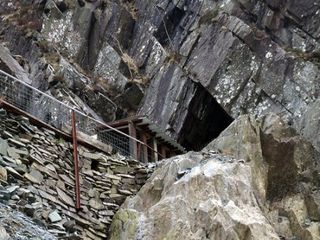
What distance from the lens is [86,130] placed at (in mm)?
18125

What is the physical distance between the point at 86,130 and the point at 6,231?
7888 mm

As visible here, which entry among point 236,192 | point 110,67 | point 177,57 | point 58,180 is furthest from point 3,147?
point 110,67

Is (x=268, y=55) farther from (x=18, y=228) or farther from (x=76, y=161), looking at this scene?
(x=18, y=228)

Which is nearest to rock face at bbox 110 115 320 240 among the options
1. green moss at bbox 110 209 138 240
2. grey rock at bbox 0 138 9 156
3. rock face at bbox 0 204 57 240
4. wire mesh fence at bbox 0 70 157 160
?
green moss at bbox 110 209 138 240

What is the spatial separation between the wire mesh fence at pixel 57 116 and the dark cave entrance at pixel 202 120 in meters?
7.84

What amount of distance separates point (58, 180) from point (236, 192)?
442 centimetres

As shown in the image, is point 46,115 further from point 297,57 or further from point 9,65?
point 297,57

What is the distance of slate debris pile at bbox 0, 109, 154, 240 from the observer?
12.7 meters

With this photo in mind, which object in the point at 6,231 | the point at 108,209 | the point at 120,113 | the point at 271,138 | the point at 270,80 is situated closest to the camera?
the point at 6,231

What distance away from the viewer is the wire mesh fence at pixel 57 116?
622 inches

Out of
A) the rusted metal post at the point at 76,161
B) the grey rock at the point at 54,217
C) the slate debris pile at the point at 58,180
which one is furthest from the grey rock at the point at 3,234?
the rusted metal post at the point at 76,161

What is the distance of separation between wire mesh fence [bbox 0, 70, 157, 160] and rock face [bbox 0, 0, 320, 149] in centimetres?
559

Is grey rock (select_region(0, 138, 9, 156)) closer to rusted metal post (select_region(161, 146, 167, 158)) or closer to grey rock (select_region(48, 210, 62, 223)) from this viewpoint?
grey rock (select_region(48, 210, 62, 223))

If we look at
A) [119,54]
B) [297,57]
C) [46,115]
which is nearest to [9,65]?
[46,115]
